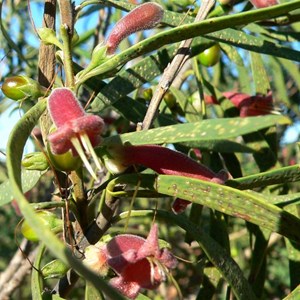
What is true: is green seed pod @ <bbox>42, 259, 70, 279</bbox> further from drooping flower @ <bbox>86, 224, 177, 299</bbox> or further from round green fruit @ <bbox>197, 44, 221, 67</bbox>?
round green fruit @ <bbox>197, 44, 221, 67</bbox>

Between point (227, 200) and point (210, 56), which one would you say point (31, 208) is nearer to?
point (227, 200)

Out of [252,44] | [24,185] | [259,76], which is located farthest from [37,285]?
[259,76]

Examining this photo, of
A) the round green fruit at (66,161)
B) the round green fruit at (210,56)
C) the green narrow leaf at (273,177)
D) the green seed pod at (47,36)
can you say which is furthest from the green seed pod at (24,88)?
the round green fruit at (210,56)

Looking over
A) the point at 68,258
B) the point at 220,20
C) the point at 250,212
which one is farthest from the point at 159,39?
the point at 68,258

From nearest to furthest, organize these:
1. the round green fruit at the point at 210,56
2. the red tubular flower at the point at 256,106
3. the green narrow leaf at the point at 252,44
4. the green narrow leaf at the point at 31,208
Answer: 1. the green narrow leaf at the point at 31,208
2. the green narrow leaf at the point at 252,44
3. the red tubular flower at the point at 256,106
4. the round green fruit at the point at 210,56

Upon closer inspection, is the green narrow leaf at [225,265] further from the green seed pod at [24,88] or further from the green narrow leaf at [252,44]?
the green narrow leaf at [252,44]

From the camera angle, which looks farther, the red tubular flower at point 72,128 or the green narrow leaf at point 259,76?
the green narrow leaf at point 259,76

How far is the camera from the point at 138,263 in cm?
71

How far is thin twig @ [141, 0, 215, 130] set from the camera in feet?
2.84

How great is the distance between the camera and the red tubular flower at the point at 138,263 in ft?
2.22

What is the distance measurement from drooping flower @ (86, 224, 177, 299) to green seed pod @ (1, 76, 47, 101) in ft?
0.82

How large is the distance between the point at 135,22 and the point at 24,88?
179 millimetres

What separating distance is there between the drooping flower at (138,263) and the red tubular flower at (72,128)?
101 millimetres

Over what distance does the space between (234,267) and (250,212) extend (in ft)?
0.43
